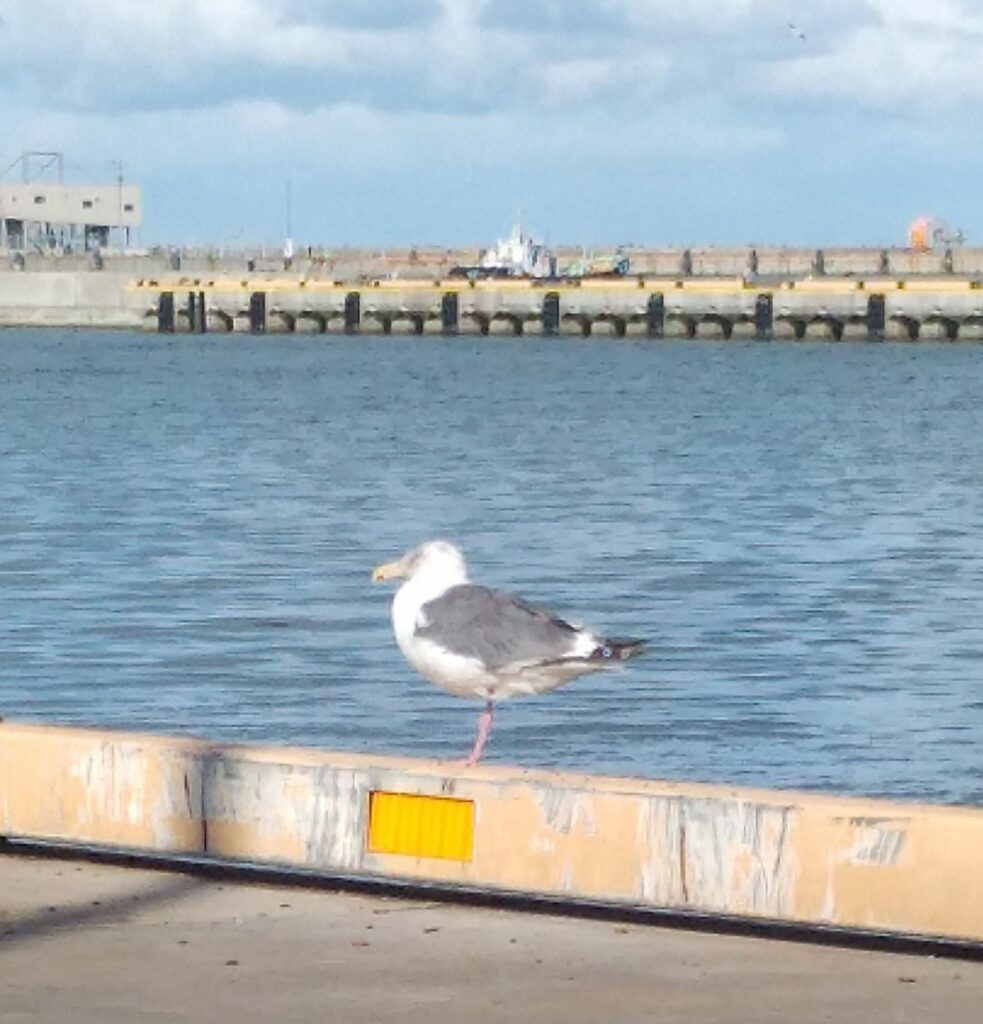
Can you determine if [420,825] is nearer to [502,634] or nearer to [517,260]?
[502,634]

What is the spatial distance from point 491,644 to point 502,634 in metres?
0.05

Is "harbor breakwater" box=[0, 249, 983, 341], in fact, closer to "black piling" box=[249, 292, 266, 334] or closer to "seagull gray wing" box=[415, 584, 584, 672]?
"black piling" box=[249, 292, 266, 334]

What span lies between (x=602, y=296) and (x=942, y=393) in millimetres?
30167

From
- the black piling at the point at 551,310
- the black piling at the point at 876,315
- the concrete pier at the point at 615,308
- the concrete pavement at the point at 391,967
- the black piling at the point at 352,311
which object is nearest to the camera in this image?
the concrete pavement at the point at 391,967

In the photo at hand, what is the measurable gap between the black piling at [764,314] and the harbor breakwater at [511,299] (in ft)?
0.10

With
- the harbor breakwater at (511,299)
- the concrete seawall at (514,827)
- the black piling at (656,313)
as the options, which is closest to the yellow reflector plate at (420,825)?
the concrete seawall at (514,827)

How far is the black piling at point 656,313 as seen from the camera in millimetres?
93500

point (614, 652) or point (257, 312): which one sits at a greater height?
point (614, 652)

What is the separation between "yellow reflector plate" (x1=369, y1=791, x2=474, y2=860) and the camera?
8.78 m

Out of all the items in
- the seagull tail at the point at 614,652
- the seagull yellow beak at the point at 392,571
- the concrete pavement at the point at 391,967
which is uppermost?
the seagull yellow beak at the point at 392,571

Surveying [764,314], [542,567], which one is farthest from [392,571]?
[764,314]

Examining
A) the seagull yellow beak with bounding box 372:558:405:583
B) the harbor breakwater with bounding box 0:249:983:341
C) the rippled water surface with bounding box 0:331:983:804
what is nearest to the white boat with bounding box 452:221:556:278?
the harbor breakwater with bounding box 0:249:983:341

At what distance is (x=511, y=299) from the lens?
98.8 m

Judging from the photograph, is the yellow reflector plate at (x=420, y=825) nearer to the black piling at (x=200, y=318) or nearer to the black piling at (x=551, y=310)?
the black piling at (x=551, y=310)
